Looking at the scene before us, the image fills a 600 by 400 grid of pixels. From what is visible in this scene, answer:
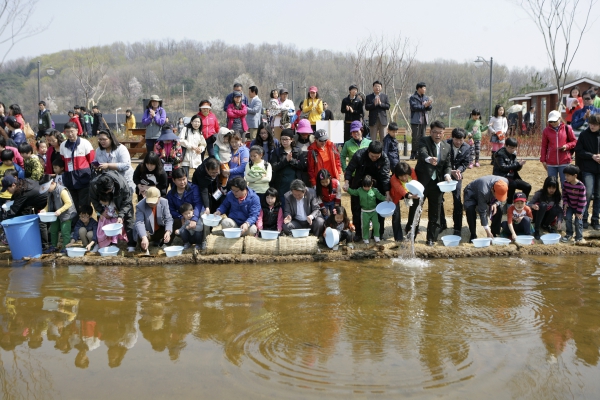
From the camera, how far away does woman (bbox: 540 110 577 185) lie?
973 cm

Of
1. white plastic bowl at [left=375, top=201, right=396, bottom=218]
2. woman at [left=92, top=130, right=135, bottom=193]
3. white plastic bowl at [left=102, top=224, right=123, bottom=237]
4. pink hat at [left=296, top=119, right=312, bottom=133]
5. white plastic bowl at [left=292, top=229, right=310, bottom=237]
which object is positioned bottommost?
white plastic bowl at [left=292, top=229, right=310, bottom=237]

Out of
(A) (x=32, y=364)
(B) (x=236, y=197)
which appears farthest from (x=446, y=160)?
(A) (x=32, y=364)

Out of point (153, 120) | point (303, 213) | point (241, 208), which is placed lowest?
point (303, 213)

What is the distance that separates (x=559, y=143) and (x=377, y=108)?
3942 mm

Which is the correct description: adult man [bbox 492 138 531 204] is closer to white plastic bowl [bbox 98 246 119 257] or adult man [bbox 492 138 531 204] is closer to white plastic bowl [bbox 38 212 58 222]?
white plastic bowl [bbox 98 246 119 257]

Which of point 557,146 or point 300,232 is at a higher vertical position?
point 557,146

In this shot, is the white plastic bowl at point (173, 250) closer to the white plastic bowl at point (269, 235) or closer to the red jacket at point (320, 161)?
the white plastic bowl at point (269, 235)

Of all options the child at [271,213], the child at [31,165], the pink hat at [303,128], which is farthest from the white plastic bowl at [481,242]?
the child at [31,165]

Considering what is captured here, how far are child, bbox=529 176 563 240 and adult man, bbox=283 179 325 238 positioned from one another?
11.0 ft

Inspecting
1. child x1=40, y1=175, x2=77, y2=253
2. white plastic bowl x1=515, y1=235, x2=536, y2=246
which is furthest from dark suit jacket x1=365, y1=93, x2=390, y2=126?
child x1=40, y1=175, x2=77, y2=253

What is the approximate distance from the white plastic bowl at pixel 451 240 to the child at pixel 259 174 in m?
2.81

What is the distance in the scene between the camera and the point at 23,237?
27.5 feet

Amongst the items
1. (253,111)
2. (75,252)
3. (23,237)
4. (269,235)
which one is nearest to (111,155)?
(75,252)

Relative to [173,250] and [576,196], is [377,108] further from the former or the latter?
[173,250]
